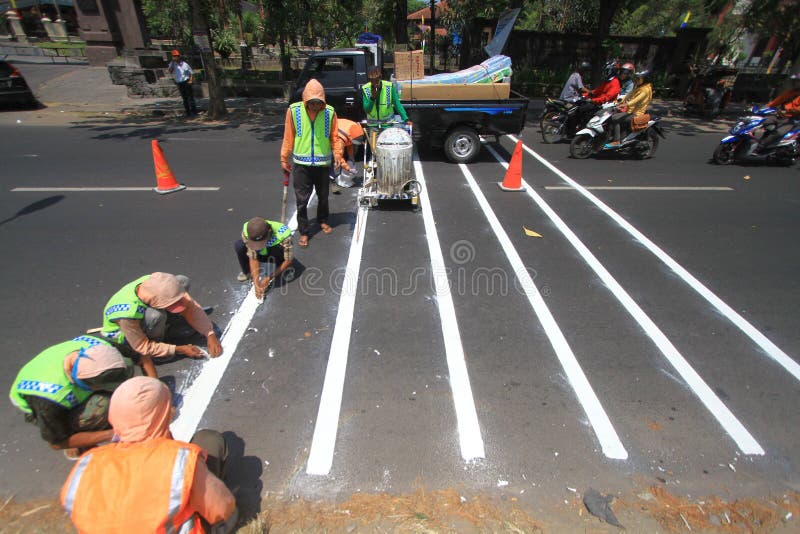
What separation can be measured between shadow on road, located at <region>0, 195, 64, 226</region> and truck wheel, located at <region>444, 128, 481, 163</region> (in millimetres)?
7060

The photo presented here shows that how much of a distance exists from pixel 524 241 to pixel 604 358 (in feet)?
7.30

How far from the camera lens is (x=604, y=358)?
3.26 meters

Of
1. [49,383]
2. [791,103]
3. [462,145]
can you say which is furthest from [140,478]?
[791,103]

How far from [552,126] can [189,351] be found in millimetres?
10038

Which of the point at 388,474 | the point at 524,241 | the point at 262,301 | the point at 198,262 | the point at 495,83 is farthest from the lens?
the point at 495,83

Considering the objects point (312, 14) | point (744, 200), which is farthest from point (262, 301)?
point (312, 14)

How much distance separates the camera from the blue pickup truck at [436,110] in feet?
25.3

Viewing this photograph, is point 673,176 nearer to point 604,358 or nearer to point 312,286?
point 604,358

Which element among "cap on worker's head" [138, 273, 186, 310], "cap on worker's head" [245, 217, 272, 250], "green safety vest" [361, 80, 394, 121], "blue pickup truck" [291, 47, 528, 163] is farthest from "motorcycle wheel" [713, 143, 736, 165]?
"cap on worker's head" [138, 273, 186, 310]

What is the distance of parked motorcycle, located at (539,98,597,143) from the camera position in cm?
977

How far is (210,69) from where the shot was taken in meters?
11.8

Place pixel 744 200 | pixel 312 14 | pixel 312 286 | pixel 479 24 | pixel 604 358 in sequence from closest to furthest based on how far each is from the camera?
pixel 604 358 < pixel 312 286 < pixel 744 200 < pixel 479 24 < pixel 312 14

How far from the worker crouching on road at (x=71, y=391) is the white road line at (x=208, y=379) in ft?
1.38

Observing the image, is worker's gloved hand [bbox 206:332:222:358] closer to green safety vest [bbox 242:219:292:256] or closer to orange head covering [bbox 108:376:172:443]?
green safety vest [bbox 242:219:292:256]
